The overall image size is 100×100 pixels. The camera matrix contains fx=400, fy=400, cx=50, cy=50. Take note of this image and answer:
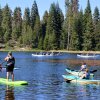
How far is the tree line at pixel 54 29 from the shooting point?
138750mm

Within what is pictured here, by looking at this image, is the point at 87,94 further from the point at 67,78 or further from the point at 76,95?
the point at 67,78

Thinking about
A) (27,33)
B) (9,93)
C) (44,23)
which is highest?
(44,23)

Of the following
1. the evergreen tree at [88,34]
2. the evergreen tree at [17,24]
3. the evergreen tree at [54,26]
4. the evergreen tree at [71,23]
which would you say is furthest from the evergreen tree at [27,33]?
the evergreen tree at [88,34]

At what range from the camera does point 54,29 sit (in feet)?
487

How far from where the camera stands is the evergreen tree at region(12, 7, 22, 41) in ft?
515

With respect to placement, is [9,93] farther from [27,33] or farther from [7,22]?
[7,22]

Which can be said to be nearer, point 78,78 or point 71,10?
point 78,78

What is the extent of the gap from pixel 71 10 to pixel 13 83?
13596 centimetres

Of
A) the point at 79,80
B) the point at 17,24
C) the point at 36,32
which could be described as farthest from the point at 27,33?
the point at 79,80

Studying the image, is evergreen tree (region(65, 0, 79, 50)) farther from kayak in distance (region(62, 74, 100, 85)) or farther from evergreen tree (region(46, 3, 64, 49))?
kayak in distance (region(62, 74, 100, 85))

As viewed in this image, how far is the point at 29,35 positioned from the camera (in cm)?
14838

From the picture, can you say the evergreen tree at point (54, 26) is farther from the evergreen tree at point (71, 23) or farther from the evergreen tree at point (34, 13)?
the evergreen tree at point (34, 13)

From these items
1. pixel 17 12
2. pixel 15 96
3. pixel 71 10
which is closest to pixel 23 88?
pixel 15 96

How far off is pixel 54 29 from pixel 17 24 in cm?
2479
